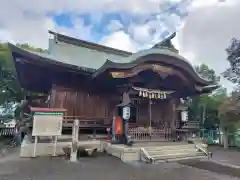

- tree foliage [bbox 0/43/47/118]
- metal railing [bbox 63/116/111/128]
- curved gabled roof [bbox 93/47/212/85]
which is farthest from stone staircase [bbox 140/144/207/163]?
tree foliage [bbox 0/43/47/118]

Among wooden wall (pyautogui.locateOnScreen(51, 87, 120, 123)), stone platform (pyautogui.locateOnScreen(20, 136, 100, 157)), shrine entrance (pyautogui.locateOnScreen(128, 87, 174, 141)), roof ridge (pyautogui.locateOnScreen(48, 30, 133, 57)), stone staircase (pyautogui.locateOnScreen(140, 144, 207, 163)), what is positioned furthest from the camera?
roof ridge (pyautogui.locateOnScreen(48, 30, 133, 57))

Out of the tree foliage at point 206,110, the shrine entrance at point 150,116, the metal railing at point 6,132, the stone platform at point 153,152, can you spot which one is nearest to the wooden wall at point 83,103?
the shrine entrance at point 150,116

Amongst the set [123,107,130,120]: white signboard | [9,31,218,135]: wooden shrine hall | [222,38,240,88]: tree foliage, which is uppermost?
[222,38,240,88]: tree foliage

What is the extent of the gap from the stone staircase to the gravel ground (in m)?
0.56

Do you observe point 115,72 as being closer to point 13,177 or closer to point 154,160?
point 154,160

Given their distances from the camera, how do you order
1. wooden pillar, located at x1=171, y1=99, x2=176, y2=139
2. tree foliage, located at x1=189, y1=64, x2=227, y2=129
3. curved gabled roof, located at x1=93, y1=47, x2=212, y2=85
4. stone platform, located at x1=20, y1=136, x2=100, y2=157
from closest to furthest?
stone platform, located at x1=20, y1=136, x2=100, y2=157 → curved gabled roof, located at x1=93, y1=47, x2=212, y2=85 → wooden pillar, located at x1=171, y1=99, x2=176, y2=139 → tree foliage, located at x1=189, y1=64, x2=227, y2=129

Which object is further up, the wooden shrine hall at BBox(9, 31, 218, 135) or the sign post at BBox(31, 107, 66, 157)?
the wooden shrine hall at BBox(9, 31, 218, 135)

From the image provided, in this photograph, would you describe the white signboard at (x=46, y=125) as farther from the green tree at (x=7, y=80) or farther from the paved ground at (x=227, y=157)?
the green tree at (x=7, y=80)

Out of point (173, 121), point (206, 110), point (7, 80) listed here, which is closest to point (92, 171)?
point (173, 121)

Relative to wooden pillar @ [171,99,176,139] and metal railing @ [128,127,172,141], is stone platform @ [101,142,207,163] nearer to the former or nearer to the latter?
metal railing @ [128,127,172,141]

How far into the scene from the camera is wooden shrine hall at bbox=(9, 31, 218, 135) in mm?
9413

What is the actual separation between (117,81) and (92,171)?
5.08 m

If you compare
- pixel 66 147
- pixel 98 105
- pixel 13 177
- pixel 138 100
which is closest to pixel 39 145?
pixel 66 147

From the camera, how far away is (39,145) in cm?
854
